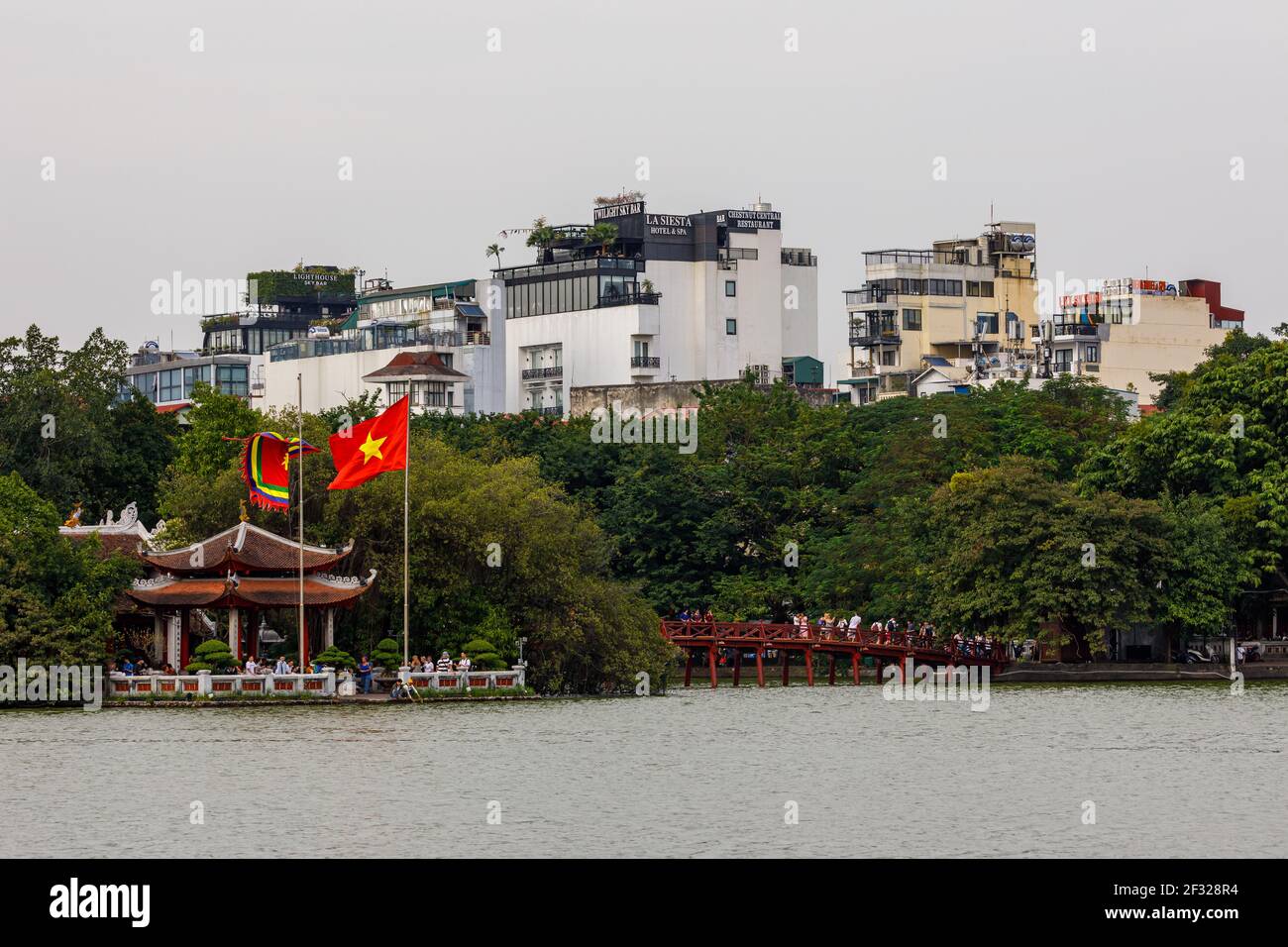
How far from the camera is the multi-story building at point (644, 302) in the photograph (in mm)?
121625

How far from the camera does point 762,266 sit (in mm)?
126250

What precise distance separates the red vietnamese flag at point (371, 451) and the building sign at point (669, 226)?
63.1 meters

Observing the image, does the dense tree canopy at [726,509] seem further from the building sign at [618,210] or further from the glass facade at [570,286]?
the building sign at [618,210]

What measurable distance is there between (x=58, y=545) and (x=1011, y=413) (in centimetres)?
3845

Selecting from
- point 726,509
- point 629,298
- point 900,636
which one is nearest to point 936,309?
point 629,298

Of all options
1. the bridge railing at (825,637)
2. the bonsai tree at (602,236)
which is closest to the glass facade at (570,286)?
the bonsai tree at (602,236)

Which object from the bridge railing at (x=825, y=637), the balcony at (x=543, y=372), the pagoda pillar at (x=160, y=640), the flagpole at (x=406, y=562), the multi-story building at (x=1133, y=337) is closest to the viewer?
the flagpole at (x=406, y=562)

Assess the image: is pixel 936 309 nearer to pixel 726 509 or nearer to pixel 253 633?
pixel 726 509

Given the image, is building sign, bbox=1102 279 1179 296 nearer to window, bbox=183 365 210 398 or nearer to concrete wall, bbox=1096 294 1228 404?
concrete wall, bbox=1096 294 1228 404

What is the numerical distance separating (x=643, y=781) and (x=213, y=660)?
18.6m

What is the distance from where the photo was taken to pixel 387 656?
6222 cm

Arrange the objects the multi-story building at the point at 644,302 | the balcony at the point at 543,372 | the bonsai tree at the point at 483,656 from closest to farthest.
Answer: the bonsai tree at the point at 483,656
the multi-story building at the point at 644,302
the balcony at the point at 543,372

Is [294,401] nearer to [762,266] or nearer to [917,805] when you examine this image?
[762,266]
